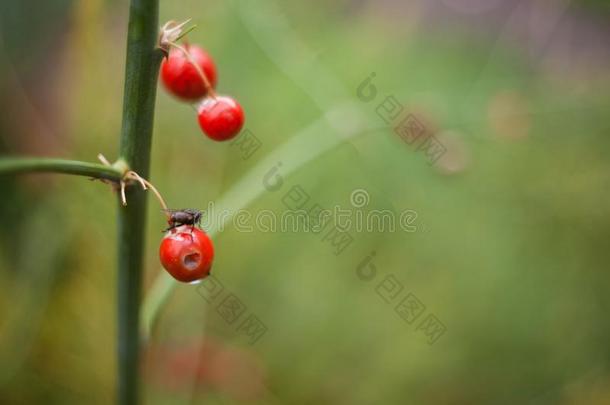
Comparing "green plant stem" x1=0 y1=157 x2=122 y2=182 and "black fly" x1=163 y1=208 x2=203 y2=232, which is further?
"black fly" x1=163 y1=208 x2=203 y2=232

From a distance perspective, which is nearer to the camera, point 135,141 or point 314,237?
point 135,141

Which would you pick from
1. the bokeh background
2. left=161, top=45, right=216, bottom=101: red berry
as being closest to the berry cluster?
left=161, top=45, right=216, bottom=101: red berry

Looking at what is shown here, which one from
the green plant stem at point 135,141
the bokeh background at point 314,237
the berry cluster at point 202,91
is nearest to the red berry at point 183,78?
the berry cluster at point 202,91

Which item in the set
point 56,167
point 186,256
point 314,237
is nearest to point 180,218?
point 186,256

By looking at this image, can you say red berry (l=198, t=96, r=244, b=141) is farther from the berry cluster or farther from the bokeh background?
the bokeh background

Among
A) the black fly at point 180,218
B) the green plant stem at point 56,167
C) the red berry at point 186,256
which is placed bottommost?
the red berry at point 186,256

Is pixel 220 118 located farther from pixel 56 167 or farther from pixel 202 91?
pixel 56 167

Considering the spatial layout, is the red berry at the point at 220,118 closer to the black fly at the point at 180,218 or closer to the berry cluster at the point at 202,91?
the berry cluster at the point at 202,91
